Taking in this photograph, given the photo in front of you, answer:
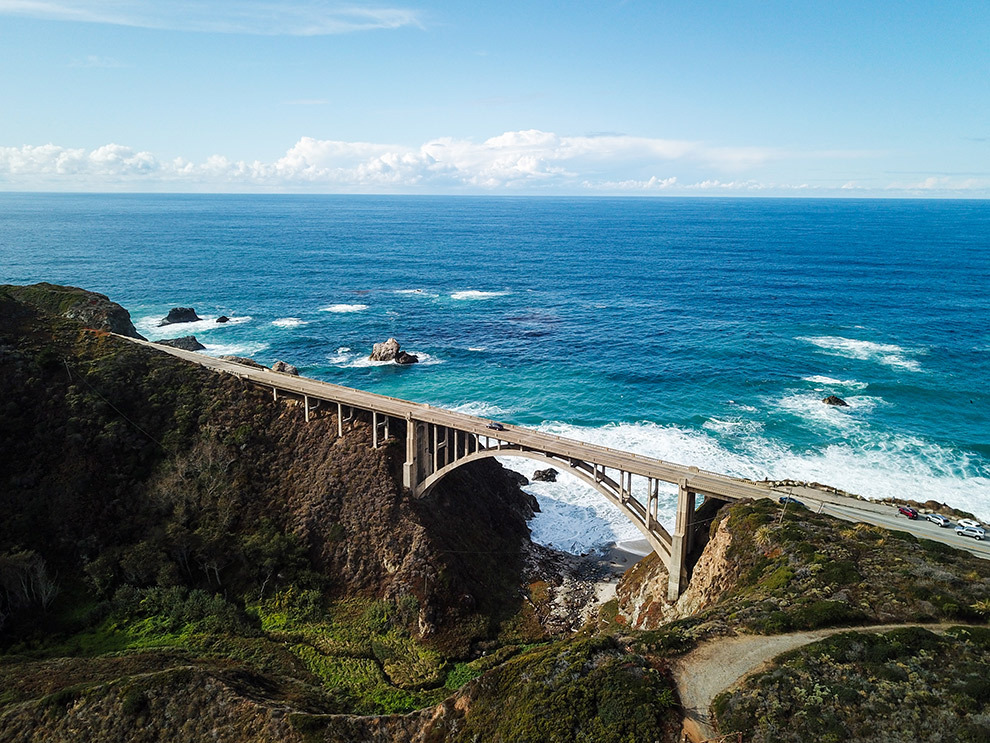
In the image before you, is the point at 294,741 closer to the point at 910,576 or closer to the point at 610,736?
the point at 610,736

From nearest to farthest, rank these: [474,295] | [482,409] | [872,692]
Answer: [872,692] < [482,409] < [474,295]

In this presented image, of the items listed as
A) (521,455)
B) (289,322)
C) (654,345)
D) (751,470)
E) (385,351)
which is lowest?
(751,470)

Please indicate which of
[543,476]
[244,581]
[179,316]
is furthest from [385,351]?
[244,581]

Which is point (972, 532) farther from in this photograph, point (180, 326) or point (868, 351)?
point (180, 326)

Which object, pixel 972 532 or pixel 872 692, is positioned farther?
pixel 972 532

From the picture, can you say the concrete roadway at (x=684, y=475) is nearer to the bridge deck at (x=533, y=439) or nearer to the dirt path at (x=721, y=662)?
the bridge deck at (x=533, y=439)

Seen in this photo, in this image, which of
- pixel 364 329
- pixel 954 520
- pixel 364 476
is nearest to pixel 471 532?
pixel 364 476
